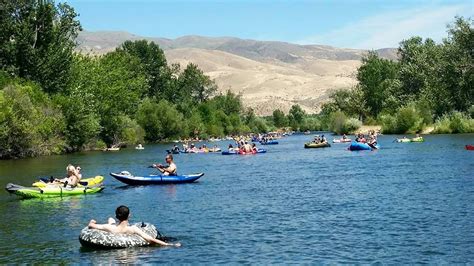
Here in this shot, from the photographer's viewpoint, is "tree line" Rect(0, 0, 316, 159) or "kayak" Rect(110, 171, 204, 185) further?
"tree line" Rect(0, 0, 316, 159)

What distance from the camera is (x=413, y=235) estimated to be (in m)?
21.8

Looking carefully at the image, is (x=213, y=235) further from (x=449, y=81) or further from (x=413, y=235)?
(x=449, y=81)

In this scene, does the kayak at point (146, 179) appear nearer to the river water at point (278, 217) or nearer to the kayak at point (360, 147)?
the river water at point (278, 217)

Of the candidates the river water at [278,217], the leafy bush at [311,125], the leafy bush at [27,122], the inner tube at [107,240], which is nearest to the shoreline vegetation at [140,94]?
the leafy bush at [27,122]

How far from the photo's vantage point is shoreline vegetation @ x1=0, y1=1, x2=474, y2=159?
72.2m

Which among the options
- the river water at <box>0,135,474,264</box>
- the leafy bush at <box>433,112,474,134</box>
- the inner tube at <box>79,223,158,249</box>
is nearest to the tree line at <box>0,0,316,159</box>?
the river water at <box>0,135,474,264</box>

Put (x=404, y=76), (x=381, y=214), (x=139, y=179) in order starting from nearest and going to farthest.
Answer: (x=381, y=214), (x=139, y=179), (x=404, y=76)

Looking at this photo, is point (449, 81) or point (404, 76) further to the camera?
point (404, 76)

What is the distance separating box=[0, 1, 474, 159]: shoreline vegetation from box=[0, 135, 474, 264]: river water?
27.2 metres

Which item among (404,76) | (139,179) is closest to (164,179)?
(139,179)

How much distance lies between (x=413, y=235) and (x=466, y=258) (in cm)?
343

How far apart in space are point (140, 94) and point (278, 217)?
96.2m

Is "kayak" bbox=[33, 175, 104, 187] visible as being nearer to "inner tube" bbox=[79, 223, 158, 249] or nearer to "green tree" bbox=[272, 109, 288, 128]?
"inner tube" bbox=[79, 223, 158, 249]

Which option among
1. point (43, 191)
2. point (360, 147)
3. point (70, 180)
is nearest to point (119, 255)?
point (43, 191)
